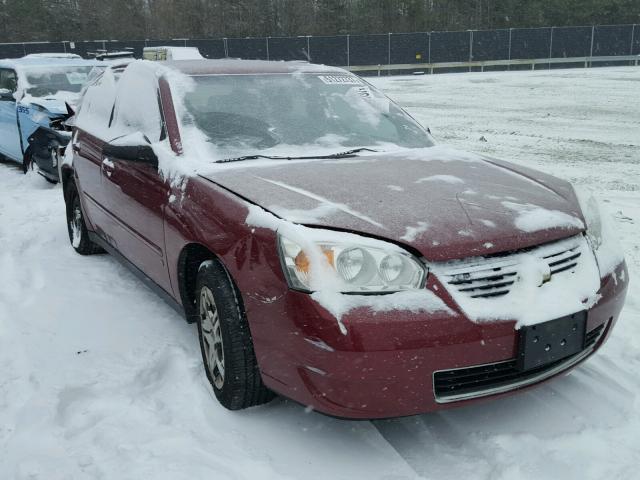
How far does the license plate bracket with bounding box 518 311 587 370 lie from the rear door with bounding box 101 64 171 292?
1.85m

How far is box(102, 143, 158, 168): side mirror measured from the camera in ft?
11.7

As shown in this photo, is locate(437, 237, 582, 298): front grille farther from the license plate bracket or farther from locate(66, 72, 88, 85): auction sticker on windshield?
locate(66, 72, 88, 85): auction sticker on windshield

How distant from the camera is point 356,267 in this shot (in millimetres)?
2477

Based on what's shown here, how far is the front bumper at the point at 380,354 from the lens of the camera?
2.36m

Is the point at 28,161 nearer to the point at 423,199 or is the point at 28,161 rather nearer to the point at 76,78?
the point at 76,78

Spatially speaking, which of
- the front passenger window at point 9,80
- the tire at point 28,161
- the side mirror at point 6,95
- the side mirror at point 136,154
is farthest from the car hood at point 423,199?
the front passenger window at point 9,80

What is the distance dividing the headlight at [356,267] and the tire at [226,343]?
44cm

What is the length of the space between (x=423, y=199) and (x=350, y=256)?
0.55m

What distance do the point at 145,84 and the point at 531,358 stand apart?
2791 mm

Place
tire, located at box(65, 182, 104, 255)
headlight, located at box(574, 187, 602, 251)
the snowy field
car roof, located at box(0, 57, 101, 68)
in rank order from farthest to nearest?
car roof, located at box(0, 57, 101, 68), tire, located at box(65, 182, 104, 255), headlight, located at box(574, 187, 602, 251), the snowy field

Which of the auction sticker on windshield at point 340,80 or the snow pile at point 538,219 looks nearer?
the snow pile at point 538,219

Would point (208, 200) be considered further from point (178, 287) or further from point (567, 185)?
point (567, 185)

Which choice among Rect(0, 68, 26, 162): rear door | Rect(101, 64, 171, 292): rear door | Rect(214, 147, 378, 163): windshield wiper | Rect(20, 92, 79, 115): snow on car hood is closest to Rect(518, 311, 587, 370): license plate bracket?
Rect(214, 147, 378, 163): windshield wiper

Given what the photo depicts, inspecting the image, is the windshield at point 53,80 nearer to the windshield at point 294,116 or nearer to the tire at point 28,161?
the tire at point 28,161
